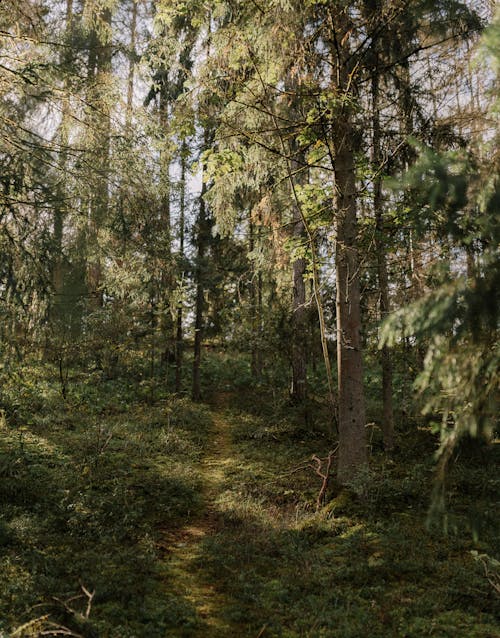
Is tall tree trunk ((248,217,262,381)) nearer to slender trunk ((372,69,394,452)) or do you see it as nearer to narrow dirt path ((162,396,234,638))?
narrow dirt path ((162,396,234,638))

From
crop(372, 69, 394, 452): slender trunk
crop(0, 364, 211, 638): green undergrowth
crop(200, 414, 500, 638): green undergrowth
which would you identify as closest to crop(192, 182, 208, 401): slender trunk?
crop(0, 364, 211, 638): green undergrowth

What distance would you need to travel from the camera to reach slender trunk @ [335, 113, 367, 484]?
802 centimetres

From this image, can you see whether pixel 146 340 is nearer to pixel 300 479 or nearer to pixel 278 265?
pixel 278 265

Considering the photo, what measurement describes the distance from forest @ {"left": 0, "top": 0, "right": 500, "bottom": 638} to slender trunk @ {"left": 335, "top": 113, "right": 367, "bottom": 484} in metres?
0.04

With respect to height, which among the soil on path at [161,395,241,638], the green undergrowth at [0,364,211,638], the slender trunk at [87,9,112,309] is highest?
the slender trunk at [87,9,112,309]

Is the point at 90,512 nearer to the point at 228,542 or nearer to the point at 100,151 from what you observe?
the point at 228,542

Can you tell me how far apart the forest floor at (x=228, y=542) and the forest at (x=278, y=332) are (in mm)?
36

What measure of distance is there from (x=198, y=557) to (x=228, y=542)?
1.58ft

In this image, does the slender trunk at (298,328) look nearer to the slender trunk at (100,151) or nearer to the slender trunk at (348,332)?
the slender trunk at (348,332)

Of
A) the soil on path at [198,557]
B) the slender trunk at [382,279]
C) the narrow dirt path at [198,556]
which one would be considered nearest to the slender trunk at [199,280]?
the narrow dirt path at [198,556]

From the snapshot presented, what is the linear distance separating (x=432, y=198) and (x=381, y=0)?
20.6 feet

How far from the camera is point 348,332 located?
806 centimetres

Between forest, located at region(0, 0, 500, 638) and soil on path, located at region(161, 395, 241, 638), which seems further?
soil on path, located at region(161, 395, 241, 638)

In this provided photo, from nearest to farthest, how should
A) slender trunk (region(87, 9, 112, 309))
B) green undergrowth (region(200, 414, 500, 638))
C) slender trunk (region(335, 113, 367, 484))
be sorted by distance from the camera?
green undergrowth (region(200, 414, 500, 638)) → slender trunk (region(335, 113, 367, 484)) → slender trunk (region(87, 9, 112, 309))
